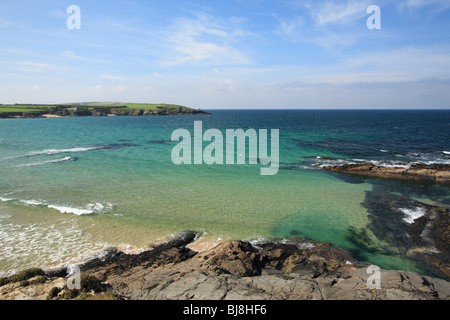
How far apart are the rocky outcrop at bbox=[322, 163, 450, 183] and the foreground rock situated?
72.3ft

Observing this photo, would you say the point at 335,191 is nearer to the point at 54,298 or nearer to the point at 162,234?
the point at 162,234

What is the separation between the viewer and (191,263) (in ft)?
41.7

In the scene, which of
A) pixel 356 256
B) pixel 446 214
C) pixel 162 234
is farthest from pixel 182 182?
pixel 446 214

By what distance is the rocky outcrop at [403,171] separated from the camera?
29747mm

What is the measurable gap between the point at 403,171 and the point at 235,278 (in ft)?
101

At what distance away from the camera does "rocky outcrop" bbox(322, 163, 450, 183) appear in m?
29.7

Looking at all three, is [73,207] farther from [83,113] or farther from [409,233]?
[83,113]

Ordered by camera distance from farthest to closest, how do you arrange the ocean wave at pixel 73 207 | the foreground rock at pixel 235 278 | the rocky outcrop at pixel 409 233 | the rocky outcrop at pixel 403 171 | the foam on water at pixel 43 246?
the rocky outcrop at pixel 403 171 < the ocean wave at pixel 73 207 < the rocky outcrop at pixel 409 233 < the foam on water at pixel 43 246 < the foreground rock at pixel 235 278

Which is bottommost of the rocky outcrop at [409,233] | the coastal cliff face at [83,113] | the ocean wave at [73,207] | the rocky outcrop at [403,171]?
the rocky outcrop at [409,233]

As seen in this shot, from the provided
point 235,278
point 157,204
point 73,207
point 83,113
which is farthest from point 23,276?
point 83,113

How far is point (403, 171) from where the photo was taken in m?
31.5

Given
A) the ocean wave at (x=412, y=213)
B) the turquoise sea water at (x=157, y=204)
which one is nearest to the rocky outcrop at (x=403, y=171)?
the turquoise sea water at (x=157, y=204)

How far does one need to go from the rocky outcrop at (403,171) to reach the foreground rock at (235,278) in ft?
72.3

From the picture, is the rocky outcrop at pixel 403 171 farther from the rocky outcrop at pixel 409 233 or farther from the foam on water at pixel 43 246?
the foam on water at pixel 43 246
